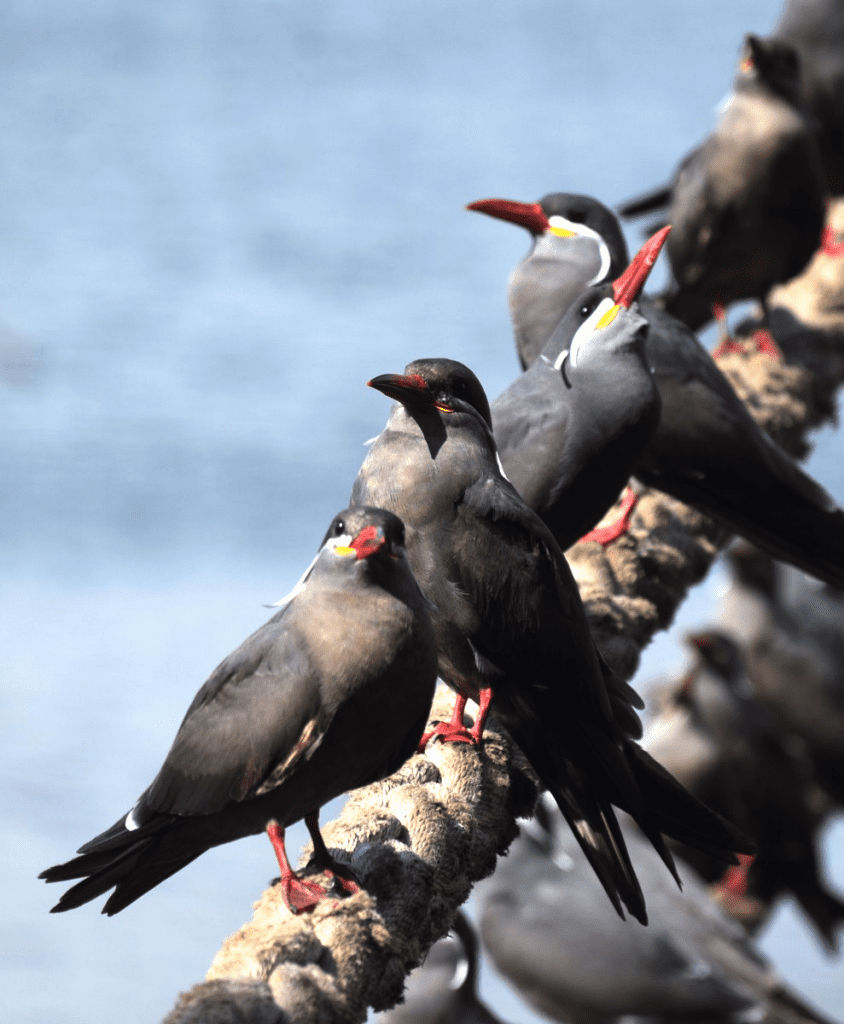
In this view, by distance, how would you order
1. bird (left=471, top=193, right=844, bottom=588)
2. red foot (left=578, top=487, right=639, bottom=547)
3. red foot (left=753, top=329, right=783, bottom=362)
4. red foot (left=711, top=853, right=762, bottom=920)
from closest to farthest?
red foot (left=578, top=487, right=639, bottom=547), bird (left=471, top=193, right=844, bottom=588), red foot (left=753, top=329, right=783, bottom=362), red foot (left=711, top=853, right=762, bottom=920)

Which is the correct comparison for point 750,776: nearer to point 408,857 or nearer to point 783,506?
point 783,506

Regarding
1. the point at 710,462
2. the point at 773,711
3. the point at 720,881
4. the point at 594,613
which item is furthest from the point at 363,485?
the point at 773,711

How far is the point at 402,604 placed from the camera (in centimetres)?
226

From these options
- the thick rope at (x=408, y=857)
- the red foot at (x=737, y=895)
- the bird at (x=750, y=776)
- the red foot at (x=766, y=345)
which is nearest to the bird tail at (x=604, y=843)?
the thick rope at (x=408, y=857)

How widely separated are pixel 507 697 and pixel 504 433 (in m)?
0.80

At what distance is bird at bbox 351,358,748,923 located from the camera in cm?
267

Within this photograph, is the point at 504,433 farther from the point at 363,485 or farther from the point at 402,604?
the point at 402,604

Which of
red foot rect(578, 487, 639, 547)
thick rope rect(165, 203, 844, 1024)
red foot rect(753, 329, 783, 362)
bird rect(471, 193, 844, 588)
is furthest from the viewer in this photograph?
red foot rect(753, 329, 783, 362)

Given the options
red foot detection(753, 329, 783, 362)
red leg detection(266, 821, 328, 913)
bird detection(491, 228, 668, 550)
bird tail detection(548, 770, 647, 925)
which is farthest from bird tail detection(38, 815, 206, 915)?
red foot detection(753, 329, 783, 362)

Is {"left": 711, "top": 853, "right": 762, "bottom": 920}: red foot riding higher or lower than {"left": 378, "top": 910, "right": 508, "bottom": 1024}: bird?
lower

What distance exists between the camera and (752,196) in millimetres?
5949

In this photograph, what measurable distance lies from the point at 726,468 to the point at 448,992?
9.95ft

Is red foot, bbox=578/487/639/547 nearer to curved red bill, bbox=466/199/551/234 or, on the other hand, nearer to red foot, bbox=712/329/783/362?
curved red bill, bbox=466/199/551/234

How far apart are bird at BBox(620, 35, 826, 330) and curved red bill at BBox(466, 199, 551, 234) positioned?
148cm
